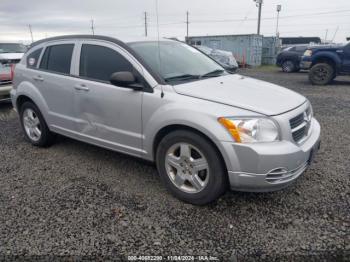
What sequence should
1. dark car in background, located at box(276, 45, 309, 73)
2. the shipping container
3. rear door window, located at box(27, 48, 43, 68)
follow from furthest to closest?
the shipping container, dark car in background, located at box(276, 45, 309, 73), rear door window, located at box(27, 48, 43, 68)

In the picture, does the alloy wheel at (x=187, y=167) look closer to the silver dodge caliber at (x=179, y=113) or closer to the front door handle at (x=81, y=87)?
the silver dodge caliber at (x=179, y=113)

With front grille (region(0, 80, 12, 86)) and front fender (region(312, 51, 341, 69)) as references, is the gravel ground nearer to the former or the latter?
front grille (region(0, 80, 12, 86))

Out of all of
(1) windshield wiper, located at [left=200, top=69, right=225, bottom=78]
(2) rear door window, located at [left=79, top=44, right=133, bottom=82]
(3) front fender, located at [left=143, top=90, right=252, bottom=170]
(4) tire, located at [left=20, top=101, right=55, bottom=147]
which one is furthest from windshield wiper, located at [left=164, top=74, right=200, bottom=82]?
(4) tire, located at [left=20, top=101, right=55, bottom=147]

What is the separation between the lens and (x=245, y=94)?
115 inches

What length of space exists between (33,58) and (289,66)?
15.4 metres

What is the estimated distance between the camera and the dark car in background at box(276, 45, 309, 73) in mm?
16312

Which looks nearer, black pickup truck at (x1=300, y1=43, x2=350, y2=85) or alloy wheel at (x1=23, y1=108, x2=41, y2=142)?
alloy wheel at (x1=23, y1=108, x2=41, y2=142)

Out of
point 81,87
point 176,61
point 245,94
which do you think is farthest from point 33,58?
point 245,94

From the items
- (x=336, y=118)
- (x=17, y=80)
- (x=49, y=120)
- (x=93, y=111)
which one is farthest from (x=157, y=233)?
(x=336, y=118)

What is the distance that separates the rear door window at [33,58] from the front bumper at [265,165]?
3.37m

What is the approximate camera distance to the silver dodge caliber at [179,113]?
8.45 feet

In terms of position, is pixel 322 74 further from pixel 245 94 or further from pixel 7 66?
pixel 7 66

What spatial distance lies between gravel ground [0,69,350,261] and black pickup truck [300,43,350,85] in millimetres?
7514

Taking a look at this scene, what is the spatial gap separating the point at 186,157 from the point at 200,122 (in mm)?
421
